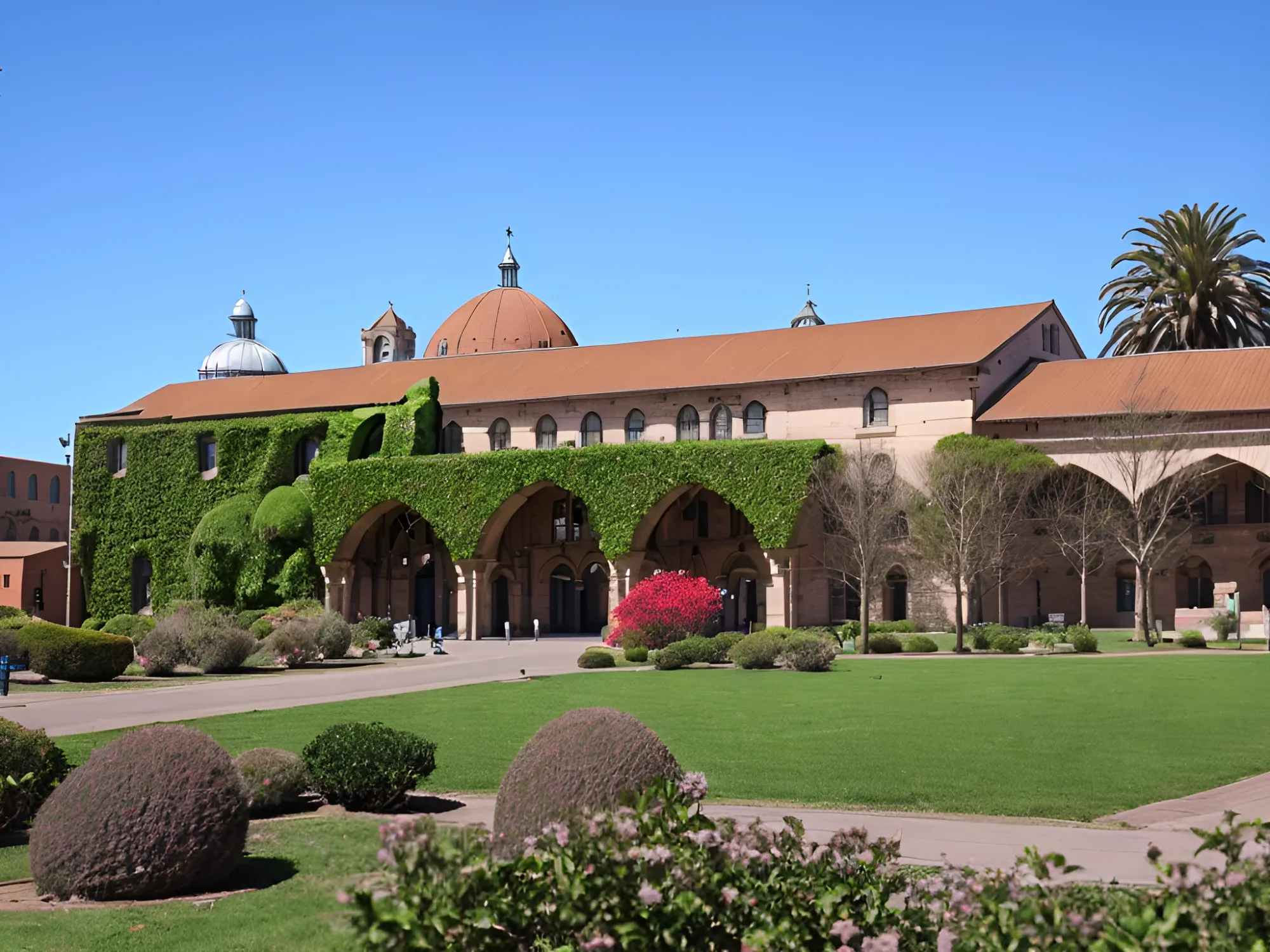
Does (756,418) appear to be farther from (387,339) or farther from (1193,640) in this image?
(387,339)

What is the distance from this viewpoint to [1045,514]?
50625 millimetres

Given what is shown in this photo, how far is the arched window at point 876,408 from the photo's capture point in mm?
53656

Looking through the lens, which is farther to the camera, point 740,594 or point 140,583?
point 140,583

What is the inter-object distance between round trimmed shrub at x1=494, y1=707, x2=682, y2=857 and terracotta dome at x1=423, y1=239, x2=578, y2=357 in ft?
253

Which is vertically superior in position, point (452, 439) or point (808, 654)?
point (452, 439)

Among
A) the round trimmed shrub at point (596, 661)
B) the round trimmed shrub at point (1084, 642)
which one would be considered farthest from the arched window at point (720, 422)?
the round trimmed shrub at point (596, 661)

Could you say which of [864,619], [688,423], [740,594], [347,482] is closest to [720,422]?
[688,423]

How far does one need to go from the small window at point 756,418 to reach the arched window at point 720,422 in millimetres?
811

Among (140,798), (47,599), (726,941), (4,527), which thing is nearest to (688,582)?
(140,798)

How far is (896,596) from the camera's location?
5378 cm

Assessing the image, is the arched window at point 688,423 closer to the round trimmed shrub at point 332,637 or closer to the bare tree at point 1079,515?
the bare tree at point 1079,515

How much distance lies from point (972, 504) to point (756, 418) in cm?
1229

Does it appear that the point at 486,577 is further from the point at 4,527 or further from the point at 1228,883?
the point at 4,527

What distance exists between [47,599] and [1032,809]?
268 ft
